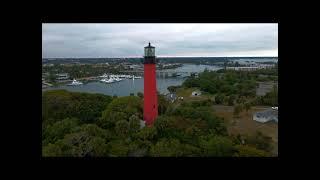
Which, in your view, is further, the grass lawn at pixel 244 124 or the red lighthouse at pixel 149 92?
the grass lawn at pixel 244 124

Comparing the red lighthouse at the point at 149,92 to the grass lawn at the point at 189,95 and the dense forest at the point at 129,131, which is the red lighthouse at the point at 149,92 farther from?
the grass lawn at the point at 189,95

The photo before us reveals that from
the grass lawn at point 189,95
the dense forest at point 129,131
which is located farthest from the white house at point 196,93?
the dense forest at point 129,131

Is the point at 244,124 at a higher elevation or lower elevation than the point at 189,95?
lower

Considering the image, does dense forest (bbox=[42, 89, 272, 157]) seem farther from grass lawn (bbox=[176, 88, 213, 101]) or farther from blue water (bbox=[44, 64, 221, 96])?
grass lawn (bbox=[176, 88, 213, 101])

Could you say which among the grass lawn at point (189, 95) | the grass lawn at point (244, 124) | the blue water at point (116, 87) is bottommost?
the grass lawn at point (244, 124)

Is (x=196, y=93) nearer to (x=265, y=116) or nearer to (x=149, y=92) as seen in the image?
(x=265, y=116)

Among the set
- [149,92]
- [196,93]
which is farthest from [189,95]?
[149,92]
